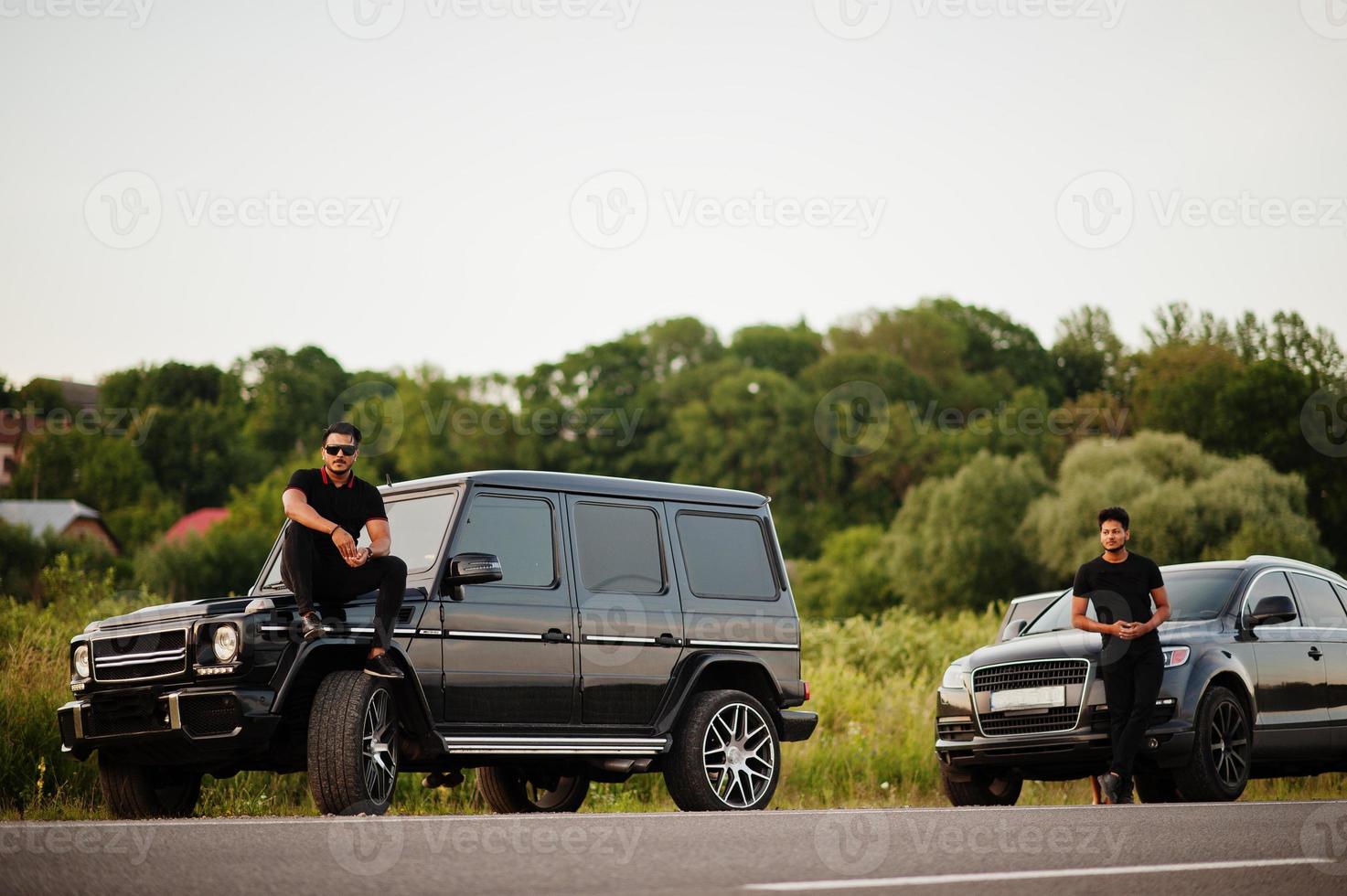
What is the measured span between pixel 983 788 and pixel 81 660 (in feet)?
23.1

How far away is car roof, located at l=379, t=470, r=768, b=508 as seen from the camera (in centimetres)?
1020

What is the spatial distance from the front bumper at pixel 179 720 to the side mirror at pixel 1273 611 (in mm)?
7443

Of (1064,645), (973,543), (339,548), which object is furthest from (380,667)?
(973,543)

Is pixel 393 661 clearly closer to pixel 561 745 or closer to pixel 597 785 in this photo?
pixel 561 745

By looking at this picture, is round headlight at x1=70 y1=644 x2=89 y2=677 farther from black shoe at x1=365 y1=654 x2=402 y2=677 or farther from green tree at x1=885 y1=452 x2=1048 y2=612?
green tree at x1=885 y1=452 x2=1048 y2=612

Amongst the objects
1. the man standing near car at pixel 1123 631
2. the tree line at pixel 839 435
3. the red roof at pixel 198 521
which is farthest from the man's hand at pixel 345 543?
the red roof at pixel 198 521

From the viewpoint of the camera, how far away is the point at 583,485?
1074 centimetres

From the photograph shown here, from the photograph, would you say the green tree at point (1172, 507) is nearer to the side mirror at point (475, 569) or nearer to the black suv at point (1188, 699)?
the black suv at point (1188, 699)

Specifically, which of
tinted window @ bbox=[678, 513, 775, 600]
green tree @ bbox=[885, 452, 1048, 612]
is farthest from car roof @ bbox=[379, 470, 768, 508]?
green tree @ bbox=[885, 452, 1048, 612]

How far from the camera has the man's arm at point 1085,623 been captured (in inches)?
453

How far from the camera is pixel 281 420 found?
101625mm

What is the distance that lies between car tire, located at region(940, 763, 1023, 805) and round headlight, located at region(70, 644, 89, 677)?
6.56 metres

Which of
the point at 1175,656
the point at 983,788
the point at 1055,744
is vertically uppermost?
the point at 1175,656

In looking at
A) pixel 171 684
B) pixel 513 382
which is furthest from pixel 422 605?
pixel 513 382
